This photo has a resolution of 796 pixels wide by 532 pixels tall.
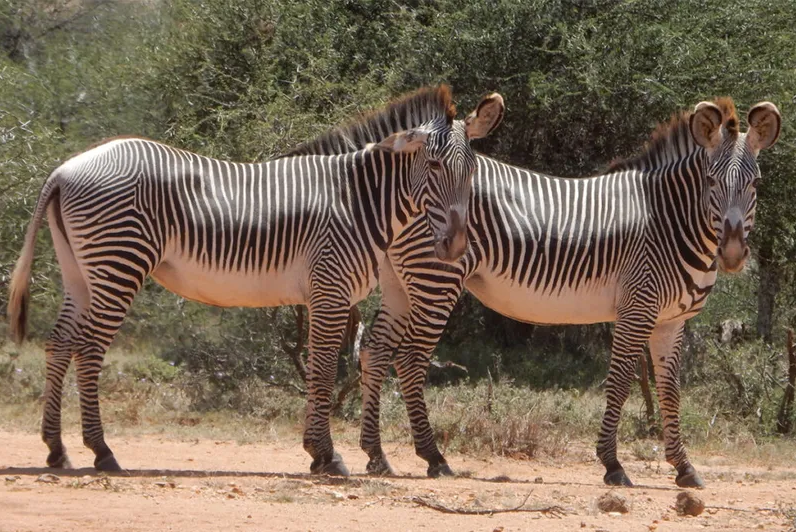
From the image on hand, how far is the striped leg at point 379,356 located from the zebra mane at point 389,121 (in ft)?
3.37

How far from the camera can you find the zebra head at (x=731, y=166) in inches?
316

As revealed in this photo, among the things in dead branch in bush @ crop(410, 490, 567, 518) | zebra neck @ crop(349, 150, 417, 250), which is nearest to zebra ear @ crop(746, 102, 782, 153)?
zebra neck @ crop(349, 150, 417, 250)

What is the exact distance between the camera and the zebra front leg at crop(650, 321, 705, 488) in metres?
8.68

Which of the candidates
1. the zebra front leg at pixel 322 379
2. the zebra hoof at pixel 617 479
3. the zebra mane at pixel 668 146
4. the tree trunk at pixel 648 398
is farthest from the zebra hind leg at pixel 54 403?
the tree trunk at pixel 648 398

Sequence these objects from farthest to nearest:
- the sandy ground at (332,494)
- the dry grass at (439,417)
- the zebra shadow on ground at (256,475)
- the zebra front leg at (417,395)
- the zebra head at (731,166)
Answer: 1. the dry grass at (439,417)
2. the zebra front leg at (417,395)
3. the zebra head at (731,166)
4. the zebra shadow on ground at (256,475)
5. the sandy ground at (332,494)

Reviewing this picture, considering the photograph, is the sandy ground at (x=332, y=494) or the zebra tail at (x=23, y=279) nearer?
the sandy ground at (x=332, y=494)

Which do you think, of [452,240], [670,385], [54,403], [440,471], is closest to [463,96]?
[670,385]

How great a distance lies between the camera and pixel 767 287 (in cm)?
1441

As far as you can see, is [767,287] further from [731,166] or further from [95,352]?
[95,352]

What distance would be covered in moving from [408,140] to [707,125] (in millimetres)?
2229

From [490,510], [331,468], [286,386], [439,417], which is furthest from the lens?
[286,386]

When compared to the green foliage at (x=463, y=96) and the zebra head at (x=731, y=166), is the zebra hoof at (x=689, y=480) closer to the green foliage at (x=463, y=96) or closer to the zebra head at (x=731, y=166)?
the zebra head at (x=731, y=166)

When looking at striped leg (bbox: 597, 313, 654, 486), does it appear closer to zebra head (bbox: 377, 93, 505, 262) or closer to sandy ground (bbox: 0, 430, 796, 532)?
sandy ground (bbox: 0, 430, 796, 532)

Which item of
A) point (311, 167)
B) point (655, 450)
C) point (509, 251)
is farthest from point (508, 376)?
point (311, 167)
